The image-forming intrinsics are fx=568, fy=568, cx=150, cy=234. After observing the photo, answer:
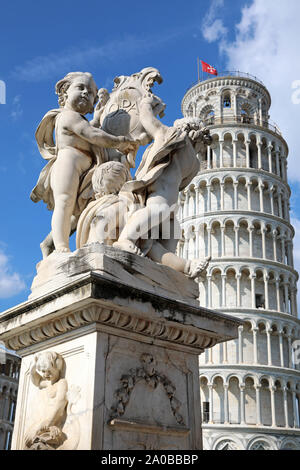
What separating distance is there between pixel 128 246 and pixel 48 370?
997mm

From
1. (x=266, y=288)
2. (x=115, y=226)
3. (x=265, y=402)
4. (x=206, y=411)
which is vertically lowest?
(x=115, y=226)

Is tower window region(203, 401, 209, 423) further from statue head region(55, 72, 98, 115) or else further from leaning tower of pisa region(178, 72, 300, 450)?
statue head region(55, 72, 98, 115)

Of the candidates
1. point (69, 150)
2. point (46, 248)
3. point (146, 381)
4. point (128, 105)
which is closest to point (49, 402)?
point (146, 381)

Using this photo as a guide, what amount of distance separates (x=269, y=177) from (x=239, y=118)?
20.4ft

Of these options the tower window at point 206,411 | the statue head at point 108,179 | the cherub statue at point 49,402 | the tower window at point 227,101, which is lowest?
the cherub statue at point 49,402

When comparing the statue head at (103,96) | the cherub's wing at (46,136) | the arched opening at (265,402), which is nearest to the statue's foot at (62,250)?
the cherub's wing at (46,136)

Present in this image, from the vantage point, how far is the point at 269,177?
49.2 m

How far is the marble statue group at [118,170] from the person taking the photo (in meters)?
4.24

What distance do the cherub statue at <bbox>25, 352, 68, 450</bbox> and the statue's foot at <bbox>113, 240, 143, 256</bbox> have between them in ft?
2.81

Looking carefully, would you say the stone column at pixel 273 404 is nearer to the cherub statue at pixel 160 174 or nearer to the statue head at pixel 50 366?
the cherub statue at pixel 160 174

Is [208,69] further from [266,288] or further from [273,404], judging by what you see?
[273,404]

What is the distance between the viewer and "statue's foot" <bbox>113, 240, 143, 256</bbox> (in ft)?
13.0

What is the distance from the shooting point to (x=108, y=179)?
4492mm

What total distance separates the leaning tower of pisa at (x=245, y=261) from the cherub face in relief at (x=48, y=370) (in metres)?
38.1
